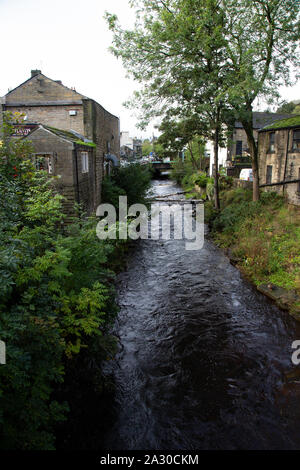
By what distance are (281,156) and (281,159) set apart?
8.3 inches

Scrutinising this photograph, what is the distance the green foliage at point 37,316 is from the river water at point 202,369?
137 cm

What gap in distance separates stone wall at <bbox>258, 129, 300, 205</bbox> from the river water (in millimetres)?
10299

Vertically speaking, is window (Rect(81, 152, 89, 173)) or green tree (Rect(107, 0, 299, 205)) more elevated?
green tree (Rect(107, 0, 299, 205))

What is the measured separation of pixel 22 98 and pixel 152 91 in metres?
8.02

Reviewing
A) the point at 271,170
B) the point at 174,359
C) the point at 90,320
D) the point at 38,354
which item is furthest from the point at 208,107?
the point at 38,354

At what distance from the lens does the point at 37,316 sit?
13.4 ft

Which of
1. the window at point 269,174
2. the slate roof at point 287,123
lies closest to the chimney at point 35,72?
the slate roof at point 287,123

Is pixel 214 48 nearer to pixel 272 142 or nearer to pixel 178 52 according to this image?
pixel 178 52

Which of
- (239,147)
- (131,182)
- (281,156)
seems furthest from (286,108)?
(239,147)

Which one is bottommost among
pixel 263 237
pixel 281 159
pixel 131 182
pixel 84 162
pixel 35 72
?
pixel 263 237

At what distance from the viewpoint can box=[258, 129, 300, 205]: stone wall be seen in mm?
19498

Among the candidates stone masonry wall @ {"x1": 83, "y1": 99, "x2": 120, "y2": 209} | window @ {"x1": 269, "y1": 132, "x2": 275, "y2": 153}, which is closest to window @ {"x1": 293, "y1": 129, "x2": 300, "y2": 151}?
window @ {"x1": 269, "y1": 132, "x2": 275, "y2": 153}

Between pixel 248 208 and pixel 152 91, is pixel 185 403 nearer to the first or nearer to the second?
pixel 248 208

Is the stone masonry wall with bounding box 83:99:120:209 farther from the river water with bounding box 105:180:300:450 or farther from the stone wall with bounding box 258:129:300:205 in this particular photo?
the stone wall with bounding box 258:129:300:205
